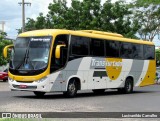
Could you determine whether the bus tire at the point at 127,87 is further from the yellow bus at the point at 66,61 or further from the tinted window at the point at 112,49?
the tinted window at the point at 112,49

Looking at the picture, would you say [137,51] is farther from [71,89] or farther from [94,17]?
[94,17]

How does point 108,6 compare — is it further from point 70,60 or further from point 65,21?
point 70,60

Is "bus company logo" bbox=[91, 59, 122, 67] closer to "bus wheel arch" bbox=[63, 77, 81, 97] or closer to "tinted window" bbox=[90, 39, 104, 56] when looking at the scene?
"tinted window" bbox=[90, 39, 104, 56]

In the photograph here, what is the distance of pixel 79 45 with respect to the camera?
890 inches

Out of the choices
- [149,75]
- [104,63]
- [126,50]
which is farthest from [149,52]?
[104,63]

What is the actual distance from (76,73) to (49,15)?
30.9m

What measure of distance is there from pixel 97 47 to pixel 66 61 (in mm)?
3024

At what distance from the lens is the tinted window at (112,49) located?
25109 millimetres

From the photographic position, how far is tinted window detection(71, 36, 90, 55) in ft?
72.7

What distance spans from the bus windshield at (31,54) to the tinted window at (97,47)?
125 inches

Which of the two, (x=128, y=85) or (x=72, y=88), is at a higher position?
(x=72, y=88)

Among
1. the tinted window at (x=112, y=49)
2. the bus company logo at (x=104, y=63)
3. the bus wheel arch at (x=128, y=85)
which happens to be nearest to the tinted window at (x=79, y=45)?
the bus company logo at (x=104, y=63)

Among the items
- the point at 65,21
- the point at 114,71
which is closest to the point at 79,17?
Answer: the point at 65,21

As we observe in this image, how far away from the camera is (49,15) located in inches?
2072
